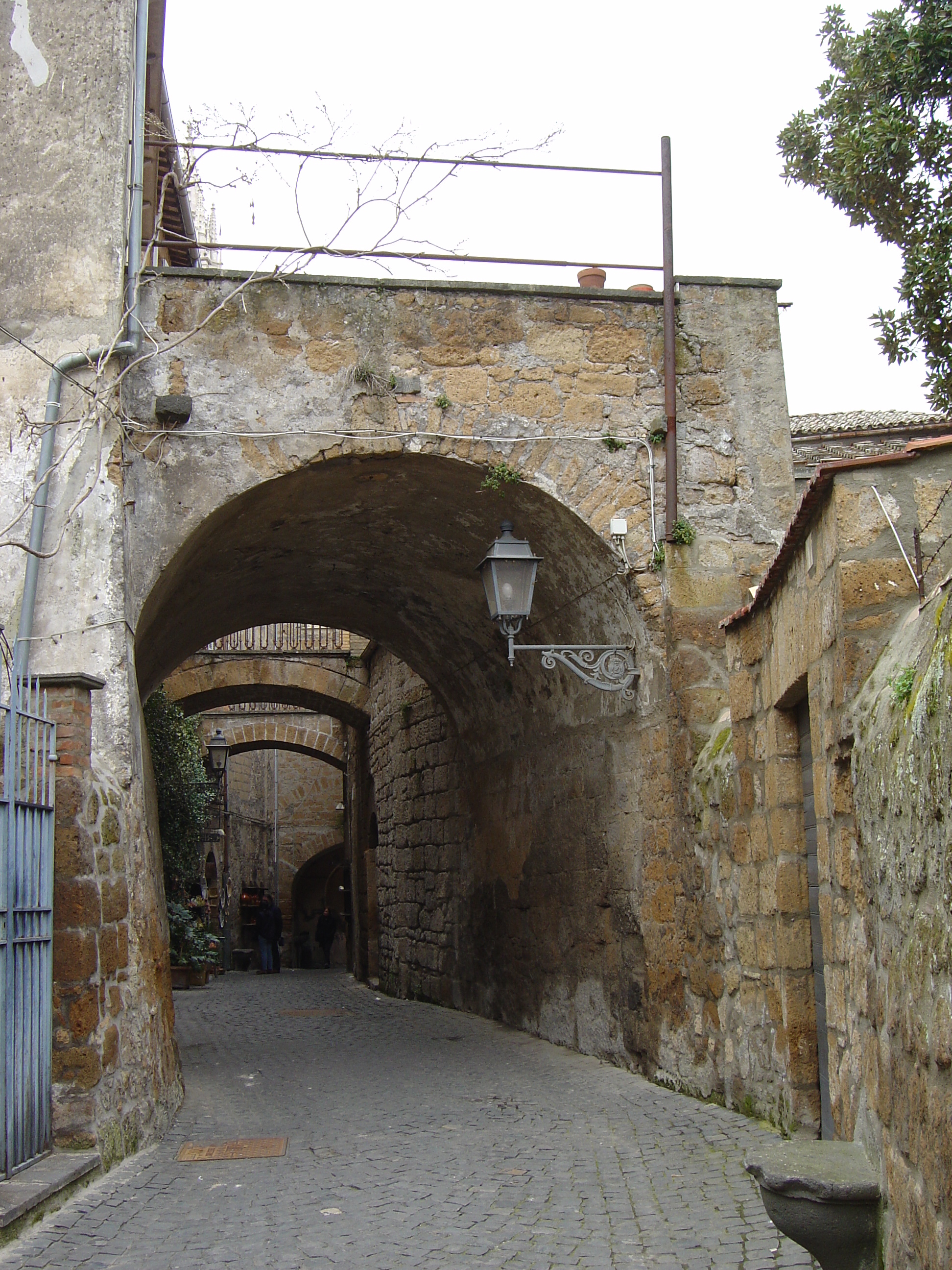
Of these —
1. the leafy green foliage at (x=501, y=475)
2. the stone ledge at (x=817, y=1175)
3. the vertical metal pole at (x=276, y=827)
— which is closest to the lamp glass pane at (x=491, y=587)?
the leafy green foliage at (x=501, y=475)

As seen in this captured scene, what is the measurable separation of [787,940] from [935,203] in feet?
19.4

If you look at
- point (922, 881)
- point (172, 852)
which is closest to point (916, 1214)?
point (922, 881)

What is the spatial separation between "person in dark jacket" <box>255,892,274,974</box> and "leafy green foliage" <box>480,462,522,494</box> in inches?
572

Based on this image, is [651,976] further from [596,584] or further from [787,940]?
[596,584]

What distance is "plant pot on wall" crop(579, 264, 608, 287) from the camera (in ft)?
23.0

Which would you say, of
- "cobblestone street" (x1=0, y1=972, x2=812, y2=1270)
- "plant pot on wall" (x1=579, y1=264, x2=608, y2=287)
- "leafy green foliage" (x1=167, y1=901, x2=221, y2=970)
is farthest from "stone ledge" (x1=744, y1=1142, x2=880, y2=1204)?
"leafy green foliage" (x1=167, y1=901, x2=221, y2=970)

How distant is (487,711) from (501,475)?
302cm

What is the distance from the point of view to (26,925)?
4137 millimetres

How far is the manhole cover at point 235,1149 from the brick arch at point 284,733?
1375 centimetres

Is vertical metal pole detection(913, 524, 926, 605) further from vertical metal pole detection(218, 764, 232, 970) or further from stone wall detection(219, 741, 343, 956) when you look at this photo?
stone wall detection(219, 741, 343, 956)

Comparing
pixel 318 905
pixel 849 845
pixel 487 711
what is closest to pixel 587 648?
pixel 849 845

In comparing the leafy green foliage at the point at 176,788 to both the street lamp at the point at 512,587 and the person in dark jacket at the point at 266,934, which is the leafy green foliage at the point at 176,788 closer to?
the person in dark jacket at the point at 266,934

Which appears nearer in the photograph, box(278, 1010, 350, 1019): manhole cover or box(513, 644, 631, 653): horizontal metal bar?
box(513, 644, 631, 653): horizontal metal bar

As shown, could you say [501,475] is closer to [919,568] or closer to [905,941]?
[919,568]
